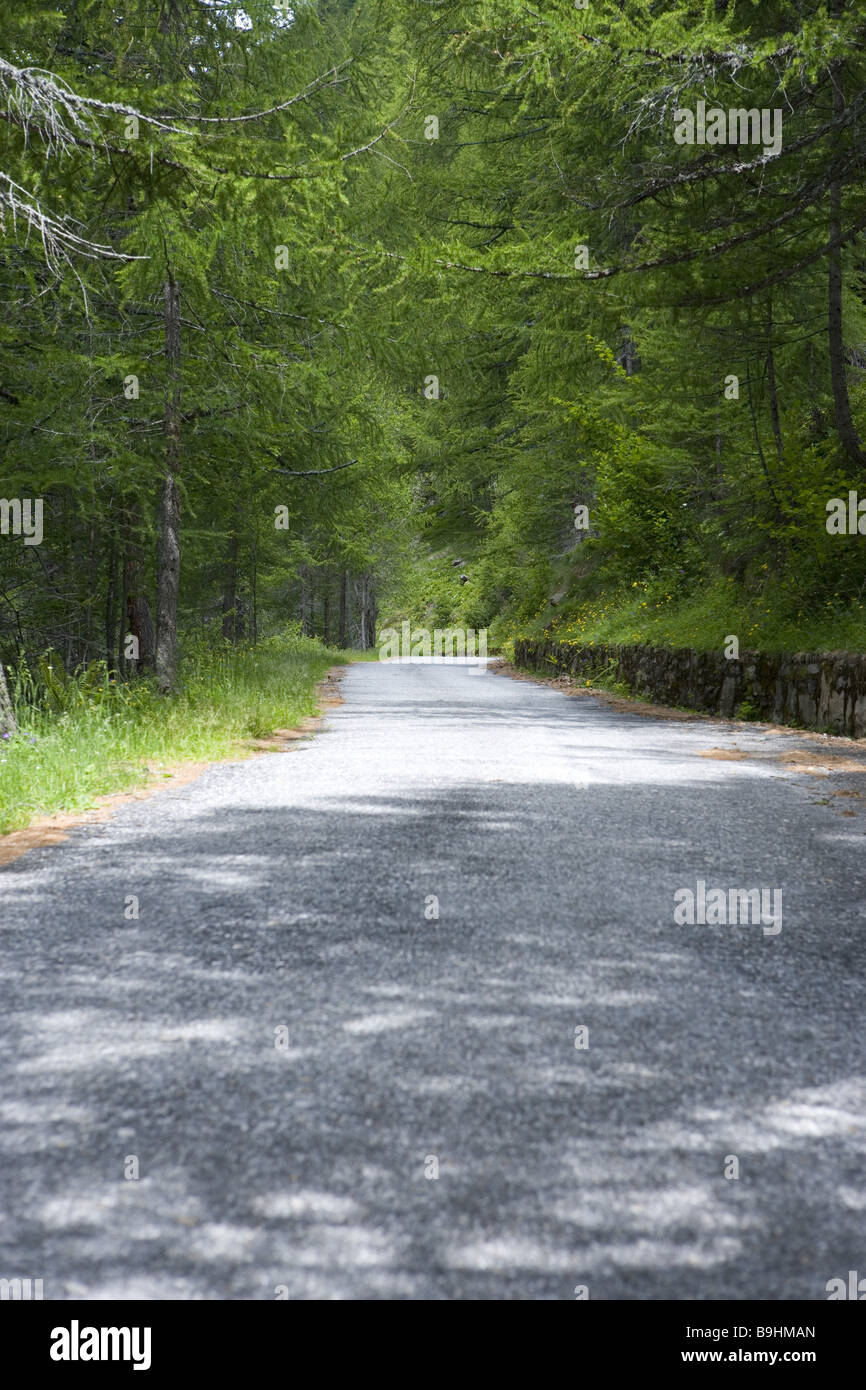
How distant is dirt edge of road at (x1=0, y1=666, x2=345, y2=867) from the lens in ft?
18.9

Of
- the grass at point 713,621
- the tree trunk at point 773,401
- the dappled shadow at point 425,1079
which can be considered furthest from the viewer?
the tree trunk at point 773,401

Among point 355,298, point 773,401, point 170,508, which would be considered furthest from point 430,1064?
point 773,401

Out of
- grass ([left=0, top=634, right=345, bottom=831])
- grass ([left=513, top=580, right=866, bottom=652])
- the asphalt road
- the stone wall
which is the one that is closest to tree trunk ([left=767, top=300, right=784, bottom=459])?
grass ([left=513, top=580, right=866, bottom=652])

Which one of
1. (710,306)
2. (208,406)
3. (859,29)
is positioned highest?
(859,29)

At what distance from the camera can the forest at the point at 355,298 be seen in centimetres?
790

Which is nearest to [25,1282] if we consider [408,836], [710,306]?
[408,836]

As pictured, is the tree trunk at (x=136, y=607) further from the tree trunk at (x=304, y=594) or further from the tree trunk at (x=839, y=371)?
the tree trunk at (x=304, y=594)

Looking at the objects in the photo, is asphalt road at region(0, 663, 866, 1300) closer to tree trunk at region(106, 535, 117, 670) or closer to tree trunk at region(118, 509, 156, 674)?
tree trunk at region(118, 509, 156, 674)

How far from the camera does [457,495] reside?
3462 centimetres

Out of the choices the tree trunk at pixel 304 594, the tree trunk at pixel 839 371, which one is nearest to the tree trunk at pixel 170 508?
the tree trunk at pixel 839 371

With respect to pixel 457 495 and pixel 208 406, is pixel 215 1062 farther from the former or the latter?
pixel 457 495

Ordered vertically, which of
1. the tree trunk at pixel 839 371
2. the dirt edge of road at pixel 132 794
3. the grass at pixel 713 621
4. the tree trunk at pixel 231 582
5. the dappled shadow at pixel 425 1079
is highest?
the tree trunk at pixel 839 371

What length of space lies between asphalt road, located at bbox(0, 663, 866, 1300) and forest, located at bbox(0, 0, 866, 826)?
→ 2848mm

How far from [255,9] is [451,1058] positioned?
12052 mm
